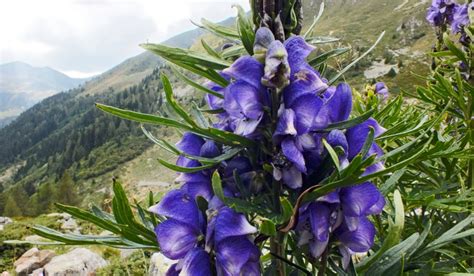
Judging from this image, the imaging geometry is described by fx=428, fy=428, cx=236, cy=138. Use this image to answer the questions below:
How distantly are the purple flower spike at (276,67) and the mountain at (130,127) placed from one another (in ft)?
104

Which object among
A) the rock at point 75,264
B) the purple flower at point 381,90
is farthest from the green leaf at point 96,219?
the rock at point 75,264

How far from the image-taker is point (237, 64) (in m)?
0.90

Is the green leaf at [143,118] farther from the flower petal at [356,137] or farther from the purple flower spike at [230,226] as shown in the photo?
the flower petal at [356,137]

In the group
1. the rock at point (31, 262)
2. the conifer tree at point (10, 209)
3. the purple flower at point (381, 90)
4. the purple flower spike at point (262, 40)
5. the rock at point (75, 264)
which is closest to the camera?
the purple flower spike at point (262, 40)

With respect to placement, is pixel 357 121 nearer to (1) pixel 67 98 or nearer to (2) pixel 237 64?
(2) pixel 237 64

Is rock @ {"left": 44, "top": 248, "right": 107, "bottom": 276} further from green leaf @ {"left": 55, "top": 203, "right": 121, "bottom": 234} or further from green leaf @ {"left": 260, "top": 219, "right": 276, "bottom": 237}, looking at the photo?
green leaf @ {"left": 260, "top": 219, "right": 276, "bottom": 237}

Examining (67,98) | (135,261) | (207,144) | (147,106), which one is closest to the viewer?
(207,144)

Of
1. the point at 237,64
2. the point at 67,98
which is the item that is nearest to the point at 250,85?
the point at 237,64

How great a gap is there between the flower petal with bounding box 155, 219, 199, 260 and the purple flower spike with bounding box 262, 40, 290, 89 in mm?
366

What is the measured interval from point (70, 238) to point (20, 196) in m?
39.4

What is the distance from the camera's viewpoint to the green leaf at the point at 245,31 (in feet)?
3.16

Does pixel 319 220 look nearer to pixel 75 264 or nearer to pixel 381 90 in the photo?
pixel 381 90

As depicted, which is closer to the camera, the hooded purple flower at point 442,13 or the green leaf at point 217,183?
the green leaf at point 217,183

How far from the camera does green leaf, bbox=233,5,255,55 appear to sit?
3.16 feet
